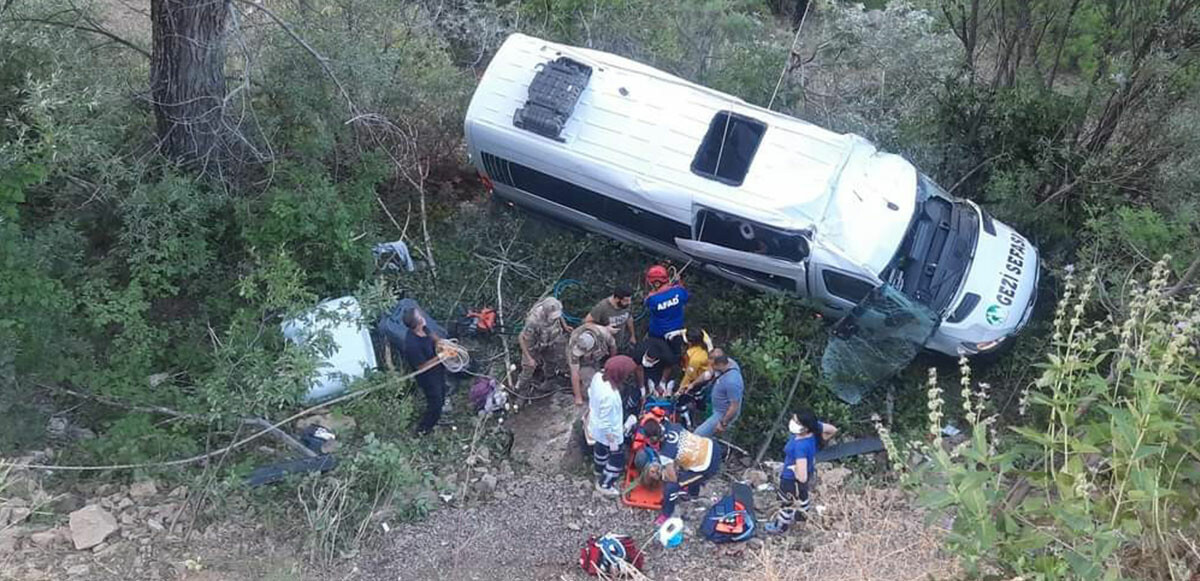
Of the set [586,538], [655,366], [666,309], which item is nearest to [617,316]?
[666,309]

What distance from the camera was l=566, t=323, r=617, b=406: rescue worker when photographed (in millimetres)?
8312

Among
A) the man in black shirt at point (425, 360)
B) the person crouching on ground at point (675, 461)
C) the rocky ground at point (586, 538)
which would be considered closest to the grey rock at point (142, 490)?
the rocky ground at point (586, 538)

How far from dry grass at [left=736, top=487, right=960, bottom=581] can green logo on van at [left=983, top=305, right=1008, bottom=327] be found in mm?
2296

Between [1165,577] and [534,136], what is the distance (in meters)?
6.45

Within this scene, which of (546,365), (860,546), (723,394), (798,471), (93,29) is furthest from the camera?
(93,29)

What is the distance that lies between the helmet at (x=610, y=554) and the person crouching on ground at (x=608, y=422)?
35.7 inches

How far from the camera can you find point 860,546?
5863 mm

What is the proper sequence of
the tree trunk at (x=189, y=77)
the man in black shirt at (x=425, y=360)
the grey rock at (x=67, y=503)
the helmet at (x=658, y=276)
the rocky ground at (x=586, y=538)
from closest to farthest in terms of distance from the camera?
1. the rocky ground at (x=586, y=538)
2. the grey rock at (x=67, y=503)
3. the man in black shirt at (x=425, y=360)
4. the tree trunk at (x=189, y=77)
5. the helmet at (x=658, y=276)

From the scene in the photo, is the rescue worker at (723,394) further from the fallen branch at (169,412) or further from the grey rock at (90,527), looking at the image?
the grey rock at (90,527)

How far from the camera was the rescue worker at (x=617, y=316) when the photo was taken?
8531 mm

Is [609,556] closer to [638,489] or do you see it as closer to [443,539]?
[638,489]

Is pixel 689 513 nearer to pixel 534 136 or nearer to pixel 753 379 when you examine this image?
pixel 753 379

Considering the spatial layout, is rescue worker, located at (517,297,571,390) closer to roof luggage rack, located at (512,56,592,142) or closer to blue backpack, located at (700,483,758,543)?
roof luggage rack, located at (512,56,592,142)

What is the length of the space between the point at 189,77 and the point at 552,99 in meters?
3.22
